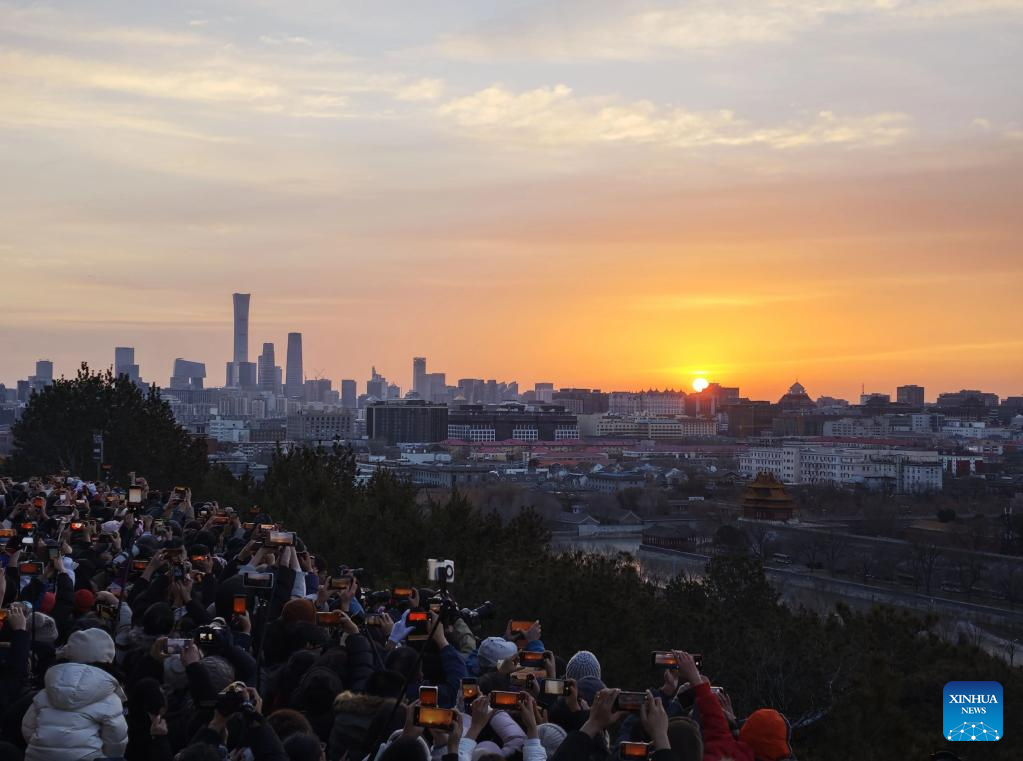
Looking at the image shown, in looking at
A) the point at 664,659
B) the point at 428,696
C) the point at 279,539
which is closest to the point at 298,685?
the point at 279,539

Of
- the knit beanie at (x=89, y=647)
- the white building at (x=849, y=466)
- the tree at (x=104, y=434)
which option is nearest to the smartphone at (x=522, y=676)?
the knit beanie at (x=89, y=647)

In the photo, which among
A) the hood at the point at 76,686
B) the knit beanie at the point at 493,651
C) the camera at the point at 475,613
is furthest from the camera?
the knit beanie at the point at 493,651

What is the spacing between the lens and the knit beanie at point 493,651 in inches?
255

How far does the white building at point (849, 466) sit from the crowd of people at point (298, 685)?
331 feet

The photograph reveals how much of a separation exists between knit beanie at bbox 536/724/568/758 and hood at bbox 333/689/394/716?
60 centimetres

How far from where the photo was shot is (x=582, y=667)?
6.14 m

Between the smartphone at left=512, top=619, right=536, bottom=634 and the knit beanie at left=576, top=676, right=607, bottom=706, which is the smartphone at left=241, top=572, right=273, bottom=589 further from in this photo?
the knit beanie at left=576, top=676, right=607, bottom=706

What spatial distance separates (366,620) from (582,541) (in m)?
62.5

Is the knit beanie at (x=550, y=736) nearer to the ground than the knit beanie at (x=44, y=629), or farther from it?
nearer to the ground

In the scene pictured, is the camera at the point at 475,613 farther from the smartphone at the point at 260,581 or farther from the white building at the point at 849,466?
the white building at the point at 849,466

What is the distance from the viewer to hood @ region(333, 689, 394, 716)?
16.7 ft

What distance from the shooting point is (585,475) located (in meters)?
115

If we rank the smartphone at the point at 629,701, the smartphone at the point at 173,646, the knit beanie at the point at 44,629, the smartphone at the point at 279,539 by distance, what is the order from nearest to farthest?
the smartphone at the point at 629,701, the smartphone at the point at 173,646, the knit beanie at the point at 44,629, the smartphone at the point at 279,539

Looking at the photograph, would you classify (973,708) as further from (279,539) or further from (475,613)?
(279,539)
